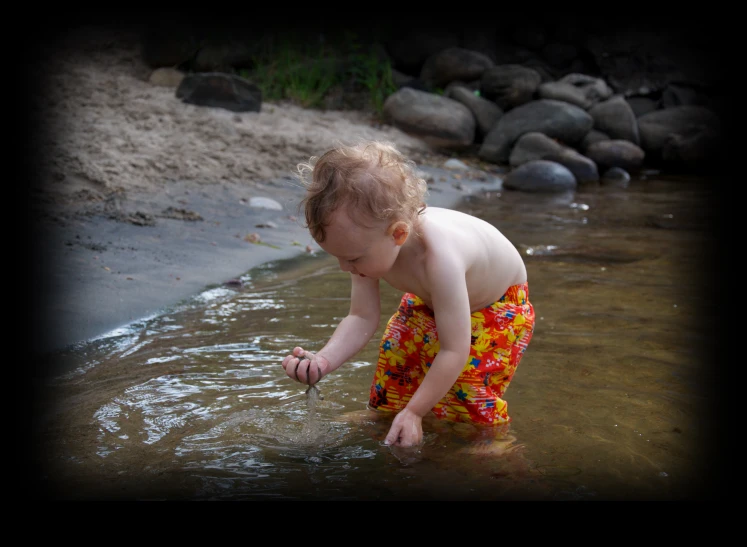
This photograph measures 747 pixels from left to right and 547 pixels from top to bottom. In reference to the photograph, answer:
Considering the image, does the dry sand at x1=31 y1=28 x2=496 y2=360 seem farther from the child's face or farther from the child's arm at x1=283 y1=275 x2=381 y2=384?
the child's arm at x1=283 y1=275 x2=381 y2=384

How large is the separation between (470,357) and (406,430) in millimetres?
381

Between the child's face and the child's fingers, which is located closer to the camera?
the child's face

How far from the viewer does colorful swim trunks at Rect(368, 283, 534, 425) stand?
106 inches

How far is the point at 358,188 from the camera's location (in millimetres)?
2266

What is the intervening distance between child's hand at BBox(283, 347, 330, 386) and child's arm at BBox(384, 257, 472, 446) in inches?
12.2

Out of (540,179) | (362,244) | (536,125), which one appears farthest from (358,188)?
(536,125)

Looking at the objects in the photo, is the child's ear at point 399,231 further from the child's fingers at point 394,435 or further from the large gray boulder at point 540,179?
the large gray boulder at point 540,179

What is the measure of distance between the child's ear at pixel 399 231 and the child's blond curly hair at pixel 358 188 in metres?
0.02

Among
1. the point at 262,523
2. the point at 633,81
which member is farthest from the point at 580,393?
the point at 633,81

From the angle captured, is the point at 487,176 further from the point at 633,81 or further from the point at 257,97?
the point at 633,81

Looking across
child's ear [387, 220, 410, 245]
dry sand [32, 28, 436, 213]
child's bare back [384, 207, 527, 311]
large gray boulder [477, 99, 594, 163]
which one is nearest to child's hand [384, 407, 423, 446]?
child's bare back [384, 207, 527, 311]

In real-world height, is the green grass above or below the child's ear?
above

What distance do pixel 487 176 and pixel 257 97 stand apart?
2.97 meters

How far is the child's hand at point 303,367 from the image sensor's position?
99.6 inches
